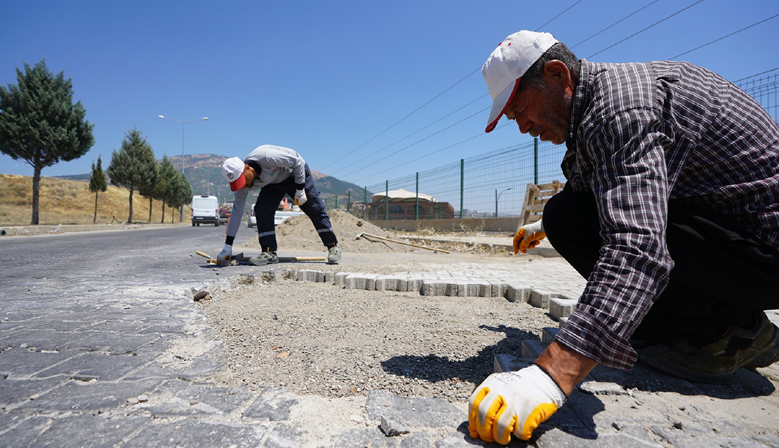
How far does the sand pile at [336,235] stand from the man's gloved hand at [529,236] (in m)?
6.31

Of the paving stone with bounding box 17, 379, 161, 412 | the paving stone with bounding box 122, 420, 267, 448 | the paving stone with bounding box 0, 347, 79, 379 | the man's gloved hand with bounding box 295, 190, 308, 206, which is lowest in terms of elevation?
the paving stone with bounding box 0, 347, 79, 379

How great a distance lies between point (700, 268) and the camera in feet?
4.71

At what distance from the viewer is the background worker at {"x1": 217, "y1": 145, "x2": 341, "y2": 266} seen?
502 centimetres

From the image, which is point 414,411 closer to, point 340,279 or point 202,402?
point 202,402

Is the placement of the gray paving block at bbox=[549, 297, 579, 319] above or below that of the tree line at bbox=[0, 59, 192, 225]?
below

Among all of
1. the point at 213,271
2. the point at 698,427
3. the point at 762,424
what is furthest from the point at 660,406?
the point at 213,271

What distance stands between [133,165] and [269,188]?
27.9m

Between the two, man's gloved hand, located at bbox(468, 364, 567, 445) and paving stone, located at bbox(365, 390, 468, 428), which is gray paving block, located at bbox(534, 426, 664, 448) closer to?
man's gloved hand, located at bbox(468, 364, 567, 445)

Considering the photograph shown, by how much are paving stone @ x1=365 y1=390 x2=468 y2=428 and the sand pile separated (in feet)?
22.9

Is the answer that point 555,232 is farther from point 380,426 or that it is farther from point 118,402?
point 118,402

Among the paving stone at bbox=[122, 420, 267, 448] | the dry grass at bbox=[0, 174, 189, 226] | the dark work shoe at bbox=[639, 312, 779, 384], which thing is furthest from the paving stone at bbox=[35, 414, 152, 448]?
the dry grass at bbox=[0, 174, 189, 226]

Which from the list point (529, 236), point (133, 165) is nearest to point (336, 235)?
point (529, 236)

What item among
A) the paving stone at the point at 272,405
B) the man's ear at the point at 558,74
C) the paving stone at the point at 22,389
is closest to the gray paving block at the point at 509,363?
the paving stone at the point at 272,405

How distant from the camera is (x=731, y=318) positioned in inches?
63.1
